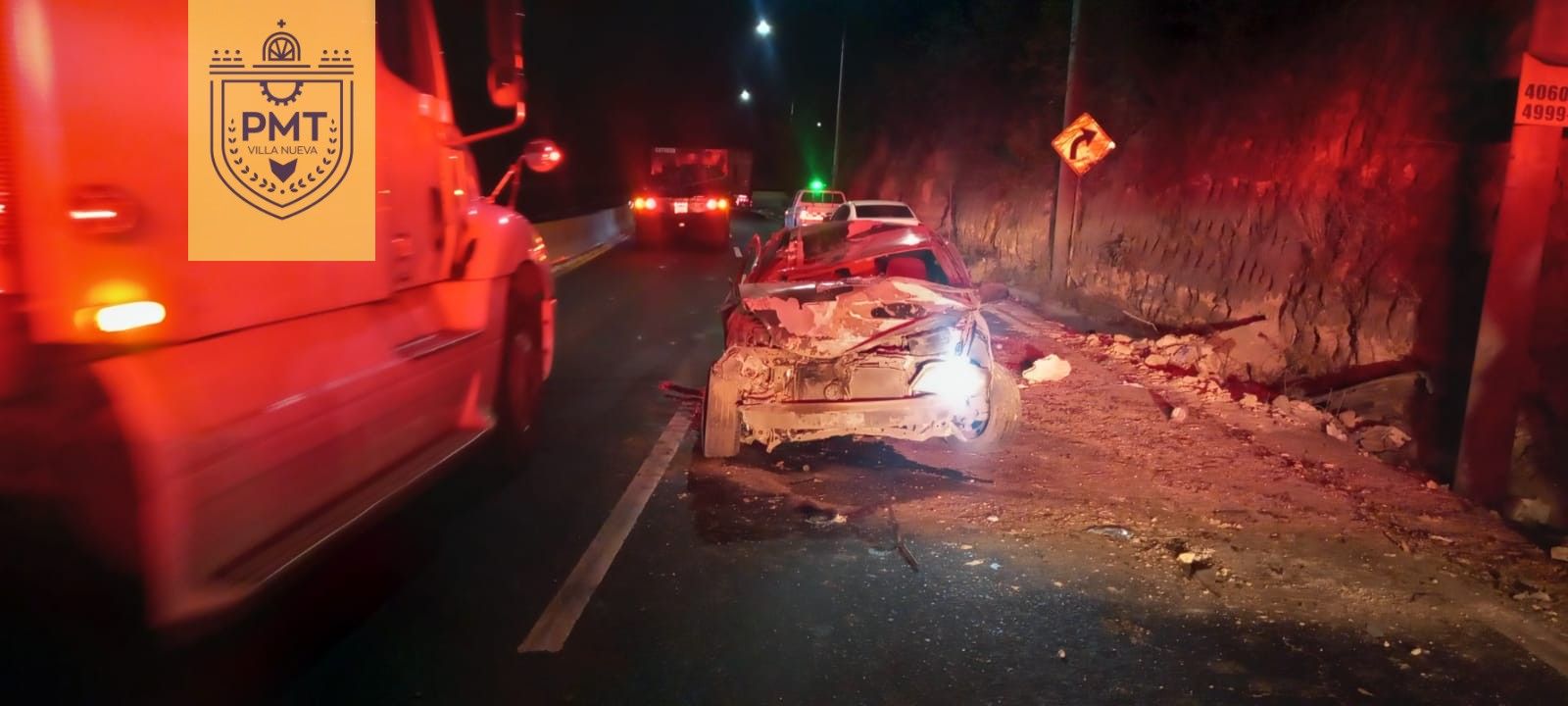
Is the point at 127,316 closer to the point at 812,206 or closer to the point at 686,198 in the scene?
the point at 812,206

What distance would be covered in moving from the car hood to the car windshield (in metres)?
22.7

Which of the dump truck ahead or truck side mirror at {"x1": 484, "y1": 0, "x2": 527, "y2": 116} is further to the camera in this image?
the dump truck ahead

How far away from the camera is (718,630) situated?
4.91 metres

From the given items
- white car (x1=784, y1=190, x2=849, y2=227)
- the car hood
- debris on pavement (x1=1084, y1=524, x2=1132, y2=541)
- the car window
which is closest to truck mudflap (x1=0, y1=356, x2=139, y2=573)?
the car hood

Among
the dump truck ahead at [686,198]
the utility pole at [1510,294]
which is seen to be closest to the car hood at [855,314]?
the utility pole at [1510,294]

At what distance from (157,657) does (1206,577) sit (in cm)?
463

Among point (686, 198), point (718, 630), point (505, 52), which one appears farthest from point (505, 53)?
point (686, 198)

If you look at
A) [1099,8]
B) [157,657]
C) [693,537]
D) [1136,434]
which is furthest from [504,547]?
[1099,8]

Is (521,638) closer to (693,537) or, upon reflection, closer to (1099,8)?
(693,537)

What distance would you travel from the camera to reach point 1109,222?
1800cm

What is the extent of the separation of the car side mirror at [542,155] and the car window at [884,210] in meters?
16.4

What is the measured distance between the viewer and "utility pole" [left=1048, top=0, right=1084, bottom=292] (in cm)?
1689

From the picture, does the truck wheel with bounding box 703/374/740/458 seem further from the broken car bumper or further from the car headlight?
the car headlight

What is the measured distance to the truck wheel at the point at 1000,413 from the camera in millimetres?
7781
